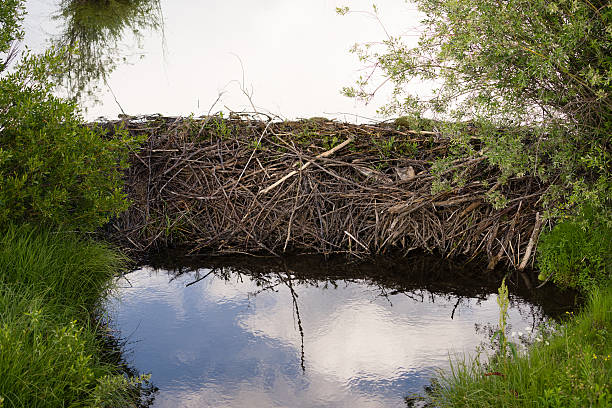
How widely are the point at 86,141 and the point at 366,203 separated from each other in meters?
4.53

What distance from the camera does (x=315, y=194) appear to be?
8.48 metres

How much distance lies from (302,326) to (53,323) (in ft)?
8.69

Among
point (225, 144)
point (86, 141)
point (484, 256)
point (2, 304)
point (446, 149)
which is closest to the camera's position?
point (2, 304)

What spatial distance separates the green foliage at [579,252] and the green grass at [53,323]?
563cm

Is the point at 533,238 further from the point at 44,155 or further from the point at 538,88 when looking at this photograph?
the point at 44,155

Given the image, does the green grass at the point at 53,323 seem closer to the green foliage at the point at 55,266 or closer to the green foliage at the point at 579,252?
the green foliage at the point at 55,266

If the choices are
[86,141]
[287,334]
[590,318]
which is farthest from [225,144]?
[590,318]

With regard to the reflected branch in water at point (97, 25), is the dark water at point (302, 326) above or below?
below

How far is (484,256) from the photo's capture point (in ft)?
26.2

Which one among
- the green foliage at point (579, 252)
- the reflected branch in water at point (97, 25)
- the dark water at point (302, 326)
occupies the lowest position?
the dark water at point (302, 326)

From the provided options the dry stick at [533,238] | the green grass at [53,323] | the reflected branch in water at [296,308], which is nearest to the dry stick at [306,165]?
the reflected branch in water at [296,308]

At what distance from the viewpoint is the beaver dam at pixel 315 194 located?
8.05m

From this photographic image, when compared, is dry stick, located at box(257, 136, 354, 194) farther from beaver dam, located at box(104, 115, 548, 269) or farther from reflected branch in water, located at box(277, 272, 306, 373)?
reflected branch in water, located at box(277, 272, 306, 373)

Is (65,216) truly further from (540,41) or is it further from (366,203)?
(540,41)
